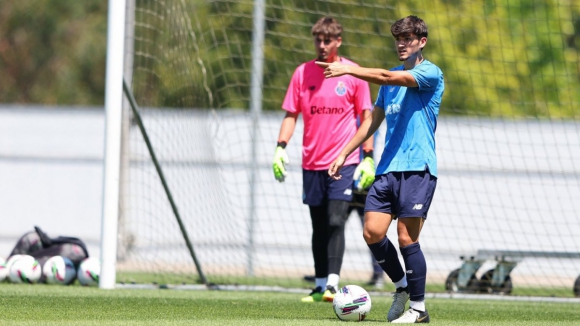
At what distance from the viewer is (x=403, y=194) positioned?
639 centimetres

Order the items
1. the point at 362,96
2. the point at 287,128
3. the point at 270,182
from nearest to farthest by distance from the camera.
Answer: the point at 362,96 < the point at 287,128 < the point at 270,182

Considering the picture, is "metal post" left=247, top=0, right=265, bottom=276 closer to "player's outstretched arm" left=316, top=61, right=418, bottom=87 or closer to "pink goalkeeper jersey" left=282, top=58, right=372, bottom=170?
"pink goalkeeper jersey" left=282, top=58, right=372, bottom=170

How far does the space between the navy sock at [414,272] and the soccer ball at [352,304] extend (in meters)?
0.32

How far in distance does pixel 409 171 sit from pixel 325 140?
84.1 inches

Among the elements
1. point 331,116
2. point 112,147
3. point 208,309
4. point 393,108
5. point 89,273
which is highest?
point 331,116

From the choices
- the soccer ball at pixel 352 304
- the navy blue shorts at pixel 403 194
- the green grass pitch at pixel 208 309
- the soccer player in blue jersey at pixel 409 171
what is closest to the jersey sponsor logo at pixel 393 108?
the soccer player in blue jersey at pixel 409 171

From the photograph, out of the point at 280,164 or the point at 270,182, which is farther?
the point at 270,182

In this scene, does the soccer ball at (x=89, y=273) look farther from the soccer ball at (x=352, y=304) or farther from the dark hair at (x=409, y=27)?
the dark hair at (x=409, y=27)

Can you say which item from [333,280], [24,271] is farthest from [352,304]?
[24,271]

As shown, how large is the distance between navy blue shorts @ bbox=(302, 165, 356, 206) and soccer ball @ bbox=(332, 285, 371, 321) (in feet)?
6.41

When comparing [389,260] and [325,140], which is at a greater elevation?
[325,140]

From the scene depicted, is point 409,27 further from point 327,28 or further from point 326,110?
point 326,110

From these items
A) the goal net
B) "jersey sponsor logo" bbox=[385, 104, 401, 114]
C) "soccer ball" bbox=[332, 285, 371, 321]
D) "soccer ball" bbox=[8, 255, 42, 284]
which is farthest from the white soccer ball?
"jersey sponsor logo" bbox=[385, 104, 401, 114]

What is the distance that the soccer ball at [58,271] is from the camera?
9.34 meters
